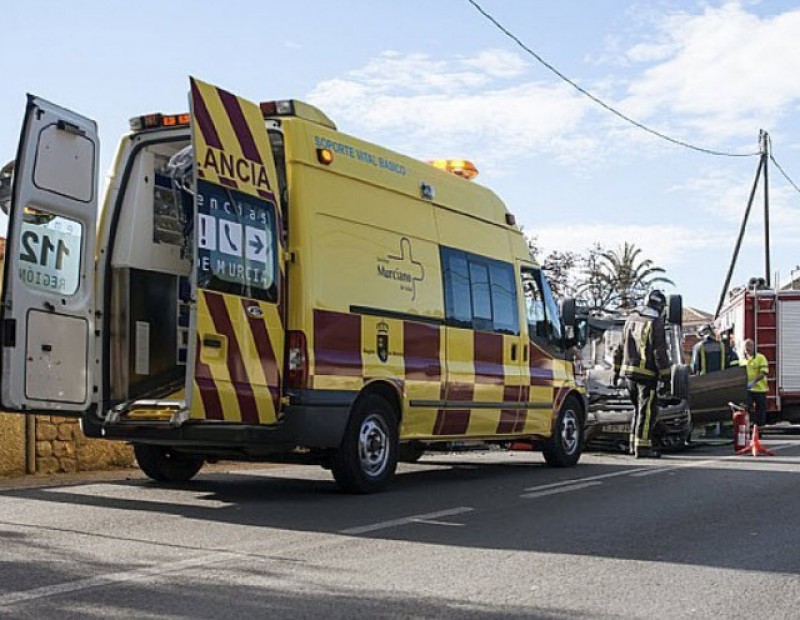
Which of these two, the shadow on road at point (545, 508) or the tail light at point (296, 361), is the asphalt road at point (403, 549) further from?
the tail light at point (296, 361)

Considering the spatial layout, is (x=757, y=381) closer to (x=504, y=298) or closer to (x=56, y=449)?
(x=504, y=298)

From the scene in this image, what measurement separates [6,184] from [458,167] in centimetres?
461

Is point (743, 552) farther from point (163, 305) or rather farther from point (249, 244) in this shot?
point (163, 305)

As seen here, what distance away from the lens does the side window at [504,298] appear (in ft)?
36.8

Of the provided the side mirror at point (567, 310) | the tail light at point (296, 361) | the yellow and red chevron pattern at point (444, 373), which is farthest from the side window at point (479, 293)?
the tail light at point (296, 361)

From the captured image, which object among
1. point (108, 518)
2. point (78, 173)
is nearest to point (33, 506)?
point (108, 518)

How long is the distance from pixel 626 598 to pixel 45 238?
15.6ft

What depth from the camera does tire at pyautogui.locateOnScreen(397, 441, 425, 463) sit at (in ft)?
37.3

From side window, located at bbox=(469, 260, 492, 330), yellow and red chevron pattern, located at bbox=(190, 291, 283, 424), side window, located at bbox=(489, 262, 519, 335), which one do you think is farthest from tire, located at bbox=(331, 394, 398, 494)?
side window, located at bbox=(489, 262, 519, 335)

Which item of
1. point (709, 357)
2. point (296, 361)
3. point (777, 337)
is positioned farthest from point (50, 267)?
point (777, 337)

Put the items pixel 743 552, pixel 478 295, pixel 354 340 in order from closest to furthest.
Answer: pixel 743 552, pixel 354 340, pixel 478 295

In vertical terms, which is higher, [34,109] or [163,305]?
[34,109]

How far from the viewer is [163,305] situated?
29.8 ft

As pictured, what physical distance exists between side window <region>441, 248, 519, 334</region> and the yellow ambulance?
0.15 feet
